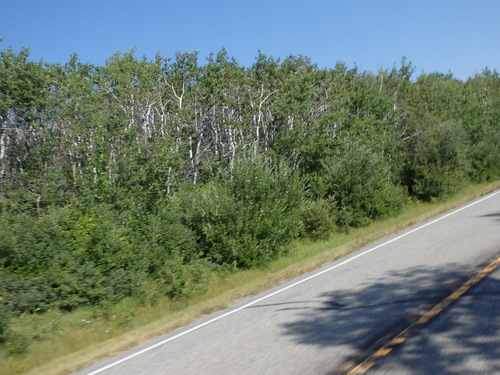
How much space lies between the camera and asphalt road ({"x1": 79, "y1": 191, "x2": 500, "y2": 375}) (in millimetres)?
5914

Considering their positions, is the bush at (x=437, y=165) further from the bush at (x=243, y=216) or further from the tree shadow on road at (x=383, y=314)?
the tree shadow on road at (x=383, y=314)

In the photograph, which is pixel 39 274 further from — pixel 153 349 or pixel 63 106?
pixel 63 106

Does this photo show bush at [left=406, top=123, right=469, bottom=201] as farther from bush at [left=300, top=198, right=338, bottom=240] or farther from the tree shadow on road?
the tree shadow on road

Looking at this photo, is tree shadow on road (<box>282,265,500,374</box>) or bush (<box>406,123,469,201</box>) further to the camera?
bush (<box>406,123,469,201</box>)

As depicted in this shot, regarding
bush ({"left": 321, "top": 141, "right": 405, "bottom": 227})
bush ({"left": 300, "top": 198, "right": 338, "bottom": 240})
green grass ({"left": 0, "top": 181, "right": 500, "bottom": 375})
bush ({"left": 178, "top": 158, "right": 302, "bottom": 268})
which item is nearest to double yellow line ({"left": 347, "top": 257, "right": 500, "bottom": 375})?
green grass ({"left": 0, "top": 181, "right": 500, "bottom": 375})

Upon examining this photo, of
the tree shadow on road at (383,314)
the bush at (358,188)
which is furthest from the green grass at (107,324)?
the bush at (358,188)

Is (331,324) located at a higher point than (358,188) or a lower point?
lower

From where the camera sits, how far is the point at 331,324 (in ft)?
23.7

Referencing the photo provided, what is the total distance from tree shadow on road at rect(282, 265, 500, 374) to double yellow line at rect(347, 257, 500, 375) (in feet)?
0.33

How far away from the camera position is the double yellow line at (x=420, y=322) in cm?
553

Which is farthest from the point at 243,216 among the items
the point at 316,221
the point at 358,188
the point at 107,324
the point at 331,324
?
the point at 331,324

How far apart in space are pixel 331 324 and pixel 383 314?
2.57 ft

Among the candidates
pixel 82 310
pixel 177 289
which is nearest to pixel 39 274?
pixel 82 310

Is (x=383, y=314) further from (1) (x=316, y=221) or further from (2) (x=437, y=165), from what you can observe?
(2) (x=437, y=165)
